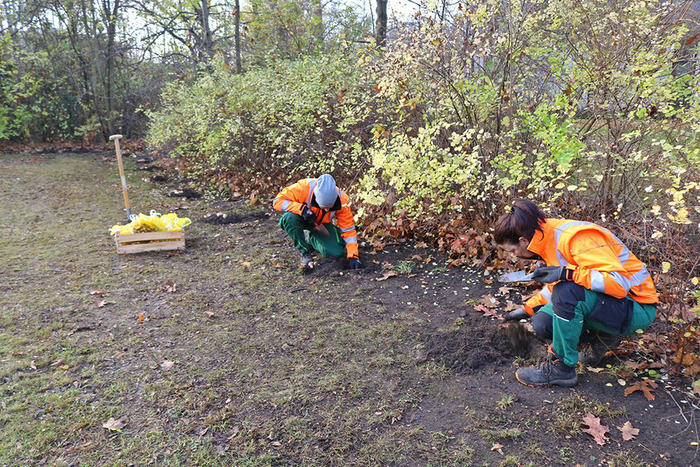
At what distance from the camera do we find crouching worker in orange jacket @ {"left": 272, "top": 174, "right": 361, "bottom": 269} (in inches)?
192

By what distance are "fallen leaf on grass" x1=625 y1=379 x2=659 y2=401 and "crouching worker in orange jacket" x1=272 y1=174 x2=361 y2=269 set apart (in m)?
2.88

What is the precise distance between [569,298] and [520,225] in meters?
0.53

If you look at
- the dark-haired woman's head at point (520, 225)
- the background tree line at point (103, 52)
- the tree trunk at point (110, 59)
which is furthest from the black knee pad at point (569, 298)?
the tree trunk at point (110, 59)

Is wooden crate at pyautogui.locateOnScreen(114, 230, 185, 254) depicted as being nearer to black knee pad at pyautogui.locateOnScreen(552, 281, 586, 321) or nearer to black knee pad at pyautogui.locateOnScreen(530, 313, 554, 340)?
black knee pad at pyautogui.locateOnScreen(530, 313, 554, 340)

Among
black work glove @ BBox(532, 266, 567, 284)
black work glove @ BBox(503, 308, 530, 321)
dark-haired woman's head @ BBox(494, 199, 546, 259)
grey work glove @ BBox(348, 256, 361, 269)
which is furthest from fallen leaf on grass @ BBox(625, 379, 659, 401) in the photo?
grey work glove @ BBox(348, 256, 361, 269)

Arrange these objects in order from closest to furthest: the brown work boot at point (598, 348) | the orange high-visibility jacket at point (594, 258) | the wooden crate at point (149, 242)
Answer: the orange high-visibility jacket at point (594, 258), the brown work boot at point (598, 348), the wooden crate at point (149, 242)

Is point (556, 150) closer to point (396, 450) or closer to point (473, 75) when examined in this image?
point (473, 75)

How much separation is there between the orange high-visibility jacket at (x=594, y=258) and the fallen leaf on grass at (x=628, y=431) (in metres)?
0.73

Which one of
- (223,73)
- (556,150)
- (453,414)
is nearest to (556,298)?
(453,414)

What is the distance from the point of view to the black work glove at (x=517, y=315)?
345 cm

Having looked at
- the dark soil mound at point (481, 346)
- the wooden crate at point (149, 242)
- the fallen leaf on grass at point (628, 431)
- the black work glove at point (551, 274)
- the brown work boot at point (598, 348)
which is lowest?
the fallen leaf on grass at point (628, 431)

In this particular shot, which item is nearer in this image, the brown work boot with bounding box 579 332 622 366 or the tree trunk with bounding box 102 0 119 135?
the brown work boot with bounding box 579 332 622 366

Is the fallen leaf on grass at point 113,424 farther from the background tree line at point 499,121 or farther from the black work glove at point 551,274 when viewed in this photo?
the background tree line at point 499,121

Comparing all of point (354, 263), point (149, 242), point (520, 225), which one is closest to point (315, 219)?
point (354, 263)
